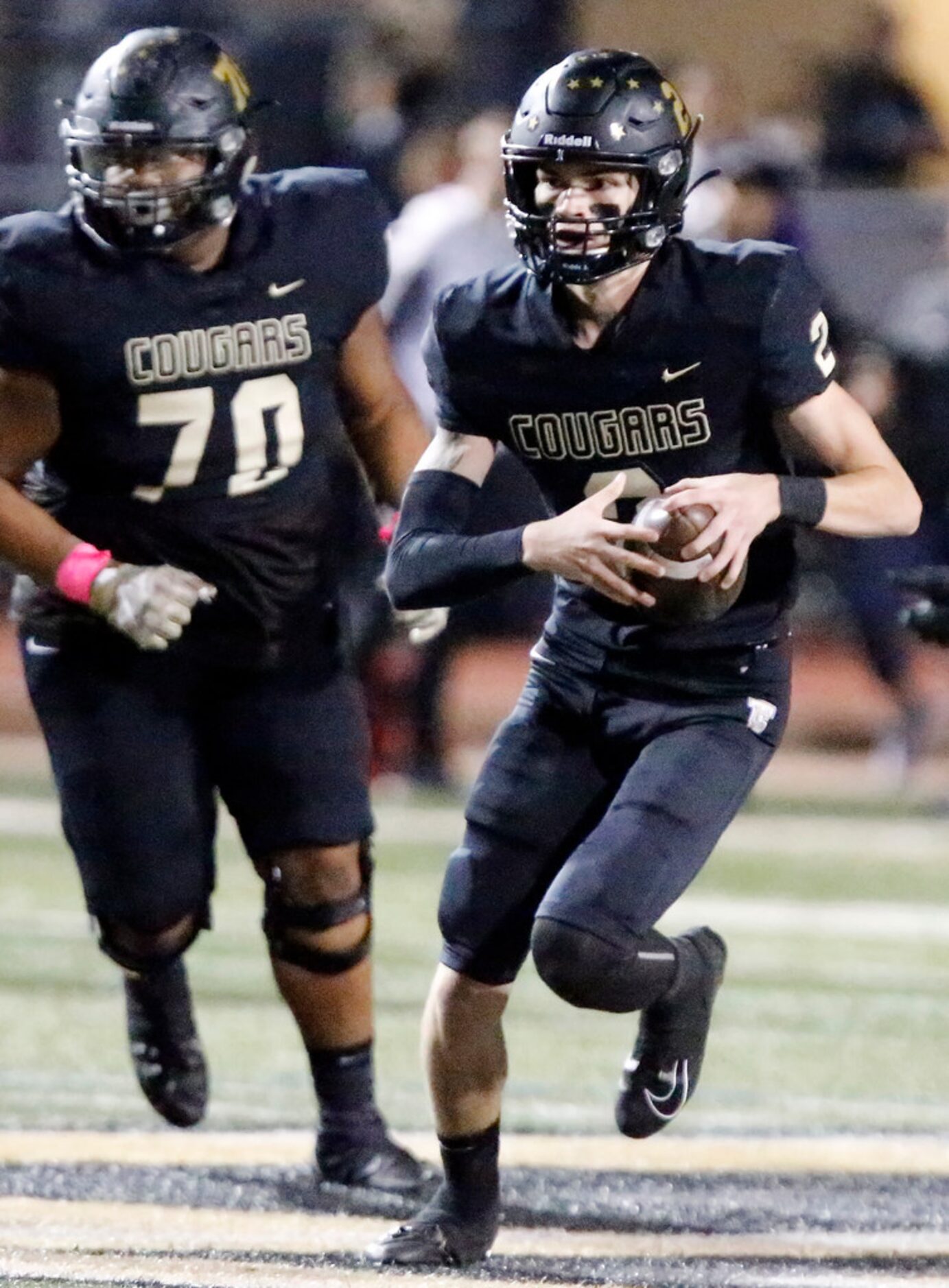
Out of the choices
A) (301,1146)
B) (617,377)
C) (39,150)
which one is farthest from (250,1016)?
(39,150)

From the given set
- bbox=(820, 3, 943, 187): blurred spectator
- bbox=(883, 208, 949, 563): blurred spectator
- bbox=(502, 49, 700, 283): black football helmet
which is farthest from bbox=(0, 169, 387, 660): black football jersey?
bbox=(820, 3, 943, 187): blurred spectator

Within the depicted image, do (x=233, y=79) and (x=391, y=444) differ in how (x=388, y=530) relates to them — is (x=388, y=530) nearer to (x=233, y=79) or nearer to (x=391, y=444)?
(x=391, y=444)

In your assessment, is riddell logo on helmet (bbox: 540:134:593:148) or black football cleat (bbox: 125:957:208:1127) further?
black football cleat (bbox: 125:957:208:1127)

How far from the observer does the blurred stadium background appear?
17.7 feet

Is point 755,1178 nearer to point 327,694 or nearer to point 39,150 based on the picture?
point 327,694

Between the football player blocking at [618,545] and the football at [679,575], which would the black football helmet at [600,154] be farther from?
the football at [679,575]

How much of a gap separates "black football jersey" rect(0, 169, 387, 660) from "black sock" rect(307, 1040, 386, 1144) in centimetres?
71

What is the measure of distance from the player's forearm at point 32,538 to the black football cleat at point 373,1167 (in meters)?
1.09

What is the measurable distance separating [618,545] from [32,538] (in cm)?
109

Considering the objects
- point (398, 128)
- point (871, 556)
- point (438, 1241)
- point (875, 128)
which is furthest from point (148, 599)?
point (875, 128)

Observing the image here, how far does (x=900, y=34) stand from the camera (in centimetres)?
1359

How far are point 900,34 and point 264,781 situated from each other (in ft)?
32.6

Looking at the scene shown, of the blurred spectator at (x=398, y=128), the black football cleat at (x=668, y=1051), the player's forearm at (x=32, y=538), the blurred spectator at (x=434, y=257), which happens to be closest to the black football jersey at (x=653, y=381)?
the black football cleat at (x=668, y=1051)

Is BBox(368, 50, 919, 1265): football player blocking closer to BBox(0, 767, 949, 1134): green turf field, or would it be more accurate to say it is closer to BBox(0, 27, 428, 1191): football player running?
BBox(0, 27, 428, 1191): football player running
